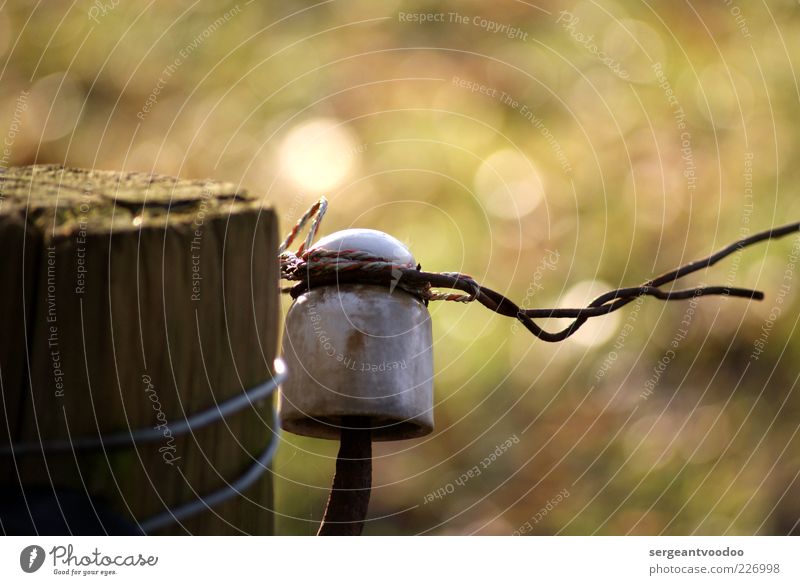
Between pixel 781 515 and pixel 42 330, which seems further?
pixel 781 515

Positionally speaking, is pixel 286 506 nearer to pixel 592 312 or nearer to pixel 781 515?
A: pixel 781 515

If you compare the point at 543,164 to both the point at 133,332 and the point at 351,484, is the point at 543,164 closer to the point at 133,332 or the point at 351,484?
the point at 351,484

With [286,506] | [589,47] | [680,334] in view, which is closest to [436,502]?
[286,506]

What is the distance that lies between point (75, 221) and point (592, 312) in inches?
17.9

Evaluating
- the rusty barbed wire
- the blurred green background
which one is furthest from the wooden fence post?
the blurred green background

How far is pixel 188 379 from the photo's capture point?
75 cm

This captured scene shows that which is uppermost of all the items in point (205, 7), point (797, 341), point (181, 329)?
point (205, 7)
